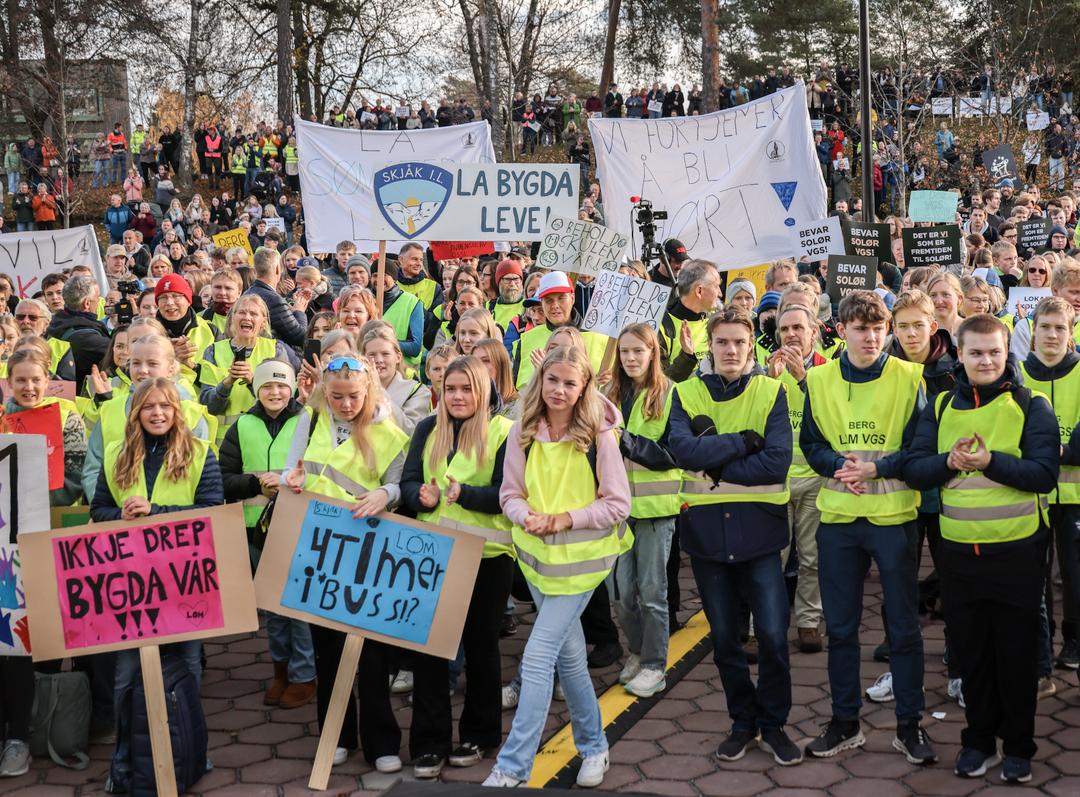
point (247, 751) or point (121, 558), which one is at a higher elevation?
point (121, 558)

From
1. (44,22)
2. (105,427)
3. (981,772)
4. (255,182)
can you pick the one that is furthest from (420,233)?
(44,22)

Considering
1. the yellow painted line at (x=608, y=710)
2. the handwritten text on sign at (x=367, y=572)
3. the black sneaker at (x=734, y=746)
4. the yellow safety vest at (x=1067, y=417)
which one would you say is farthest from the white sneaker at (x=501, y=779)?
the yellow safety vest at (x=1067, y=417)

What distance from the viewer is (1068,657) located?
20.5 feet

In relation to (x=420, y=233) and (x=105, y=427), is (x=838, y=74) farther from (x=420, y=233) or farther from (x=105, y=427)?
(x=105, y=427)

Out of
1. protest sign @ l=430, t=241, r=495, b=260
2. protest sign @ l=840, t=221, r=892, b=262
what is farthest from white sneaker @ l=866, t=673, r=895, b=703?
protest sign @ l=430, t=241, r=495, b=260

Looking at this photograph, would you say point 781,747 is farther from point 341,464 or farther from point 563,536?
point 341,464

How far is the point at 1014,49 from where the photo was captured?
36.2 metres

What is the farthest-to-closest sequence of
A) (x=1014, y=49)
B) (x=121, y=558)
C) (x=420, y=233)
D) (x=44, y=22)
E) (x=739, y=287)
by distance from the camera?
1. (x=1014, y=49)
2. (x=44, y=22)
3. (x=420, y=233)
4. (x=739, y=287)
5. (x=121, y=558)

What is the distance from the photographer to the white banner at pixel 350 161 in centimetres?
1338

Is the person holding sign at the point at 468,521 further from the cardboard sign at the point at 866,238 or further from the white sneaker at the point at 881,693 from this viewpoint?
the cardboard sign at the point at 866,238

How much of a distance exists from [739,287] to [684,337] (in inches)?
30.3

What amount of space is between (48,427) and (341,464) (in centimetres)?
175

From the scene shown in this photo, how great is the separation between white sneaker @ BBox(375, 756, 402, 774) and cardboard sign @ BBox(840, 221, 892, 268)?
724cm

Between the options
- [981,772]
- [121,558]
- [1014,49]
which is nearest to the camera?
[981,772]
